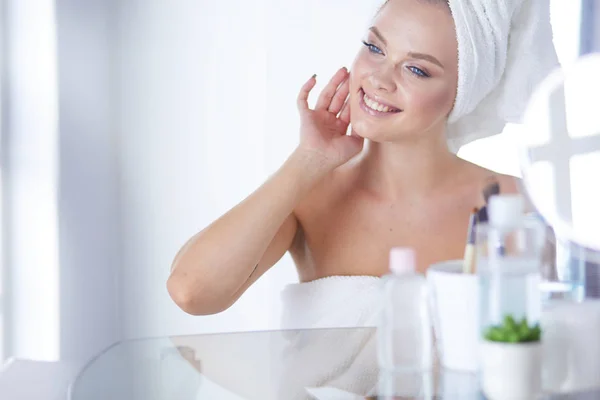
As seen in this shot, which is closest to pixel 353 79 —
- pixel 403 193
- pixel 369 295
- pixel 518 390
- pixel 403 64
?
pixel 403 64

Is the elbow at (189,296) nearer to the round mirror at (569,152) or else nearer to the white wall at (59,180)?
the white wall at (59,180)

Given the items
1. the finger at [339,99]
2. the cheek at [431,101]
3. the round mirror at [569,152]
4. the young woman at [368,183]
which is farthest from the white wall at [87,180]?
the round mirror at [569,152]

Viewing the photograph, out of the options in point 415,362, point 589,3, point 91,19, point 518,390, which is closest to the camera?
point 518,390

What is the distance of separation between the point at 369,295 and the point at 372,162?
0.25 meters

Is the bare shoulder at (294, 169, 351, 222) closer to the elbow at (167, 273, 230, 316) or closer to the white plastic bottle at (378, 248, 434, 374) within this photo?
the elbow at (167, 273, 230, 316)

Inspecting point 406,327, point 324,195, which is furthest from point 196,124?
point 406,327

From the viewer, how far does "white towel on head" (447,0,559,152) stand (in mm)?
1079

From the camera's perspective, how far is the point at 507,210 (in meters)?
0.66

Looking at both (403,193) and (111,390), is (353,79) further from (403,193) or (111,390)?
(111,390)

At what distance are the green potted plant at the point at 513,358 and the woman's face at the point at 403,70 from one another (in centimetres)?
54

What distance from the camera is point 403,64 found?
1115mm

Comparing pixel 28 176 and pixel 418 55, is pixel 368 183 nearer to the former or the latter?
pixel 418 55

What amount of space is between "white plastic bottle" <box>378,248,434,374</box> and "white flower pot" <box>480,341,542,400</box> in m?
0.14

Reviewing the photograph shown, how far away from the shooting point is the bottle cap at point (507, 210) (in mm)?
661
